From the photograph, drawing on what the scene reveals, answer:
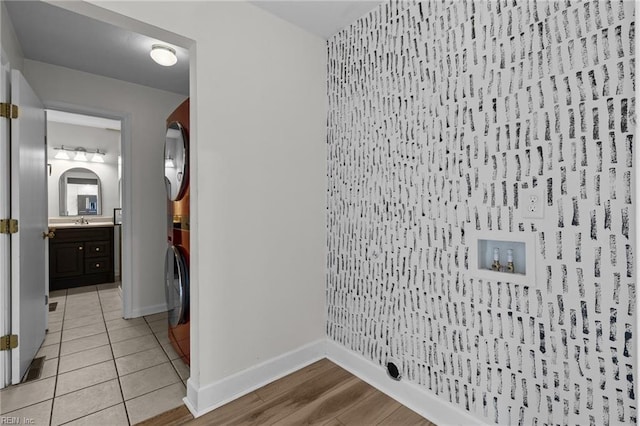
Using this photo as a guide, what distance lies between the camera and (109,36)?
2.26 meters

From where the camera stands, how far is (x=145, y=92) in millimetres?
3199

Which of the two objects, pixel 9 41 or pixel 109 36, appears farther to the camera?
pixel 109 36

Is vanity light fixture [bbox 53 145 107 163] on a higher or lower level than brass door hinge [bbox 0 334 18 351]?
higher

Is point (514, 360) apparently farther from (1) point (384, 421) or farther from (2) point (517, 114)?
(2) point (517, 114)

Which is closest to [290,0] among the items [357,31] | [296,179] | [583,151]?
[357,31]

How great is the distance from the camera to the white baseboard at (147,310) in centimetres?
311

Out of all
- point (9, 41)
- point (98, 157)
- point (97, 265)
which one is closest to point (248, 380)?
point (9, 41)

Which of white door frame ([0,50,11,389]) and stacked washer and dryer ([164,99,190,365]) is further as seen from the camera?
stacked washer and dryer ([164,99,190,365])

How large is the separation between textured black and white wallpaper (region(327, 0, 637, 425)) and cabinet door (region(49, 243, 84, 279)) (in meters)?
4.25

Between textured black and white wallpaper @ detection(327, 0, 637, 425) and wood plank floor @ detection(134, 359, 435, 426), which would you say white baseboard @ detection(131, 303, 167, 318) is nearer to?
wood plank floor @ detection(134, 359, 435, 426)

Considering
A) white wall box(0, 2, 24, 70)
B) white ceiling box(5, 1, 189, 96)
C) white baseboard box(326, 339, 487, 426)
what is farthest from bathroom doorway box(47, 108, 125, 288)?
white baseboard box(326, 339, 487, 426)

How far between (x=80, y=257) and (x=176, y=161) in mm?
3373

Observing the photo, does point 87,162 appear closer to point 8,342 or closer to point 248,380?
point 8,342

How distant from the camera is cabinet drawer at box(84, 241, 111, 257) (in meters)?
4.28
